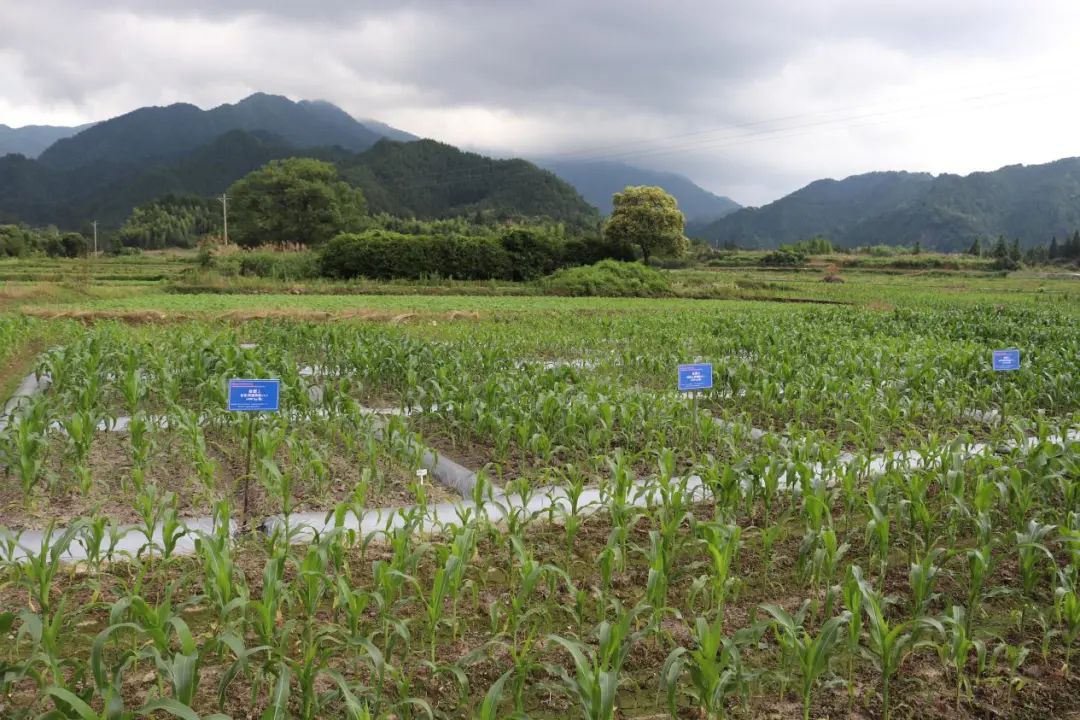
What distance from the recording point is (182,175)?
120875 mm

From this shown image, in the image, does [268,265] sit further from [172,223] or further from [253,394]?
[172,223]

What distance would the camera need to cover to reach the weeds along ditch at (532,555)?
8.73 ft

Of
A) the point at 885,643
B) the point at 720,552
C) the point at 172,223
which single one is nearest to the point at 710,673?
the point at 885,643

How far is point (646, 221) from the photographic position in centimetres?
4078

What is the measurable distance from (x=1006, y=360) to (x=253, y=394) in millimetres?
7423

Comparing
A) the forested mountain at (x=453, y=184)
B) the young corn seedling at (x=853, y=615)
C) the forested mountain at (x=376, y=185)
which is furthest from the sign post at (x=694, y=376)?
the forested mountain at (x=376, y=185)

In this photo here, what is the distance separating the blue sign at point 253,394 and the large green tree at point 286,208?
177ft

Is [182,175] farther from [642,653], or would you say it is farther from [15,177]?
[642,653]

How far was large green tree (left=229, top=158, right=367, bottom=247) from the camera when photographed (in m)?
55.4

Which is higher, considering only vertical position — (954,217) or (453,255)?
(954,217)

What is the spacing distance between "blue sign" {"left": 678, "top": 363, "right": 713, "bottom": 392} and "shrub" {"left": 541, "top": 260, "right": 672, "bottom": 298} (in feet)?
85.7

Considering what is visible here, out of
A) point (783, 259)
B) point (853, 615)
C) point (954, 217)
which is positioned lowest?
point (853, 615)

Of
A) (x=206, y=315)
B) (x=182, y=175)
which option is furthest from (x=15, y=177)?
(x=206, y=315)

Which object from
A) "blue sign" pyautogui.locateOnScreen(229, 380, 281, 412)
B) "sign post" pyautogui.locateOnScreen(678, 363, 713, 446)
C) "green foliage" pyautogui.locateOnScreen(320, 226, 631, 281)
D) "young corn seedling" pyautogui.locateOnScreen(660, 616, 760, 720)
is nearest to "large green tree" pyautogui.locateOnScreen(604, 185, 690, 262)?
"green foliage" pyautogui.locateOnScreen(320, 226, 631, 281)
